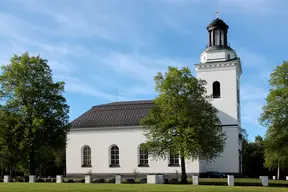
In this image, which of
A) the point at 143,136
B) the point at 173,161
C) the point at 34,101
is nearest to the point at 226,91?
the point at 173,161

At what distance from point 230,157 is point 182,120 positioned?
1333cm

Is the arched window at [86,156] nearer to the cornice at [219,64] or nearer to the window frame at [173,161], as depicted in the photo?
the window frame at [173,161]

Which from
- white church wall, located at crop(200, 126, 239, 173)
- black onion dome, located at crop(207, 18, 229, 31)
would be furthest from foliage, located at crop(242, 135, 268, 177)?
black onion dome, located at crop(207, 18, 229, 31)

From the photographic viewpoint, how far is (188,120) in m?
34.7

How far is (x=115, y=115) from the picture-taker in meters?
49.8

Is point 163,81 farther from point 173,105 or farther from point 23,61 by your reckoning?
point 23,61

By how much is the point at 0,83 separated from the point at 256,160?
43437 mm

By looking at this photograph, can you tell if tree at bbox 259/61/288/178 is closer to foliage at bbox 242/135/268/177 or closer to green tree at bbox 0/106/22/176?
green tree at bbox 0/106/22/176

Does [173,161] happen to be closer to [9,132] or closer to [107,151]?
[107,151]

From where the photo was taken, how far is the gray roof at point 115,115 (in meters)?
48.3

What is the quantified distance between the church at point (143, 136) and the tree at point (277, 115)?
29.3 feet

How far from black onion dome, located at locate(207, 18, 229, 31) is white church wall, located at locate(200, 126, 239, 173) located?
37.4 ft

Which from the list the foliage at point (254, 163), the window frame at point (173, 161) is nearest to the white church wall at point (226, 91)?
the window frame at point (173, 161)

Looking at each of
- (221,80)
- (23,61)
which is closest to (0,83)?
(23,61)
